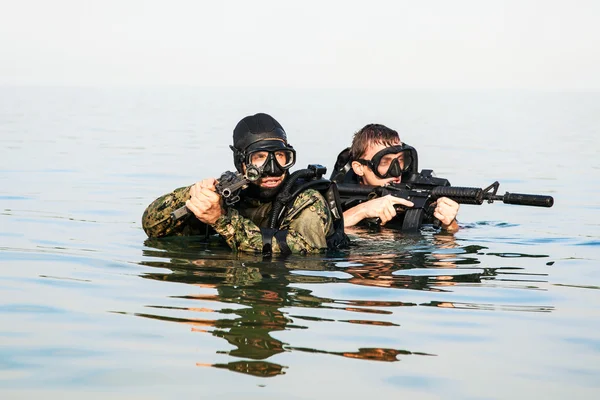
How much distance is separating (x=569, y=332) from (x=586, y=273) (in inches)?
89.1

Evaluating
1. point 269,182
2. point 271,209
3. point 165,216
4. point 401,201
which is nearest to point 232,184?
point 269,182

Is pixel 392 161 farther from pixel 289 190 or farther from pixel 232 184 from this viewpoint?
pixel 232 184

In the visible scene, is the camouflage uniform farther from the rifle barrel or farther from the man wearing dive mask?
the rifle barrel

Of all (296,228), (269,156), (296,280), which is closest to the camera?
(296,280)

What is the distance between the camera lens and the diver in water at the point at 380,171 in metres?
10.1

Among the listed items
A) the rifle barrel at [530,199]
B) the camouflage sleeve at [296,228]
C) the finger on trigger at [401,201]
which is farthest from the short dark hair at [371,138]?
the camouflage sleeve at [296,228]

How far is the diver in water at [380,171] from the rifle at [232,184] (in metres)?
2.44

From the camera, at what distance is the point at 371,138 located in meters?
10.5

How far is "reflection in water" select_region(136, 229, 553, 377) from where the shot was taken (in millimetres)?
5867

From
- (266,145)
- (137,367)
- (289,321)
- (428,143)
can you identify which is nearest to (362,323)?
(289,321)

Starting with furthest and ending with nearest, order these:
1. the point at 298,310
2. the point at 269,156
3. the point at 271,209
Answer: the point at 271,209 < the point at 269,156 < the point at 298,310

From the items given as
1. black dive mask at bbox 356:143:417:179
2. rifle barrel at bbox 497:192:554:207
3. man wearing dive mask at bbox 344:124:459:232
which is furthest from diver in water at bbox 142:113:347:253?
black dive mask at bbox 356:143:417:179

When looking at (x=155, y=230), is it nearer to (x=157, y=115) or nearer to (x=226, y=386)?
(x=226, y=386)

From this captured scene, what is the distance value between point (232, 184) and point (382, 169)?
3155 mm
